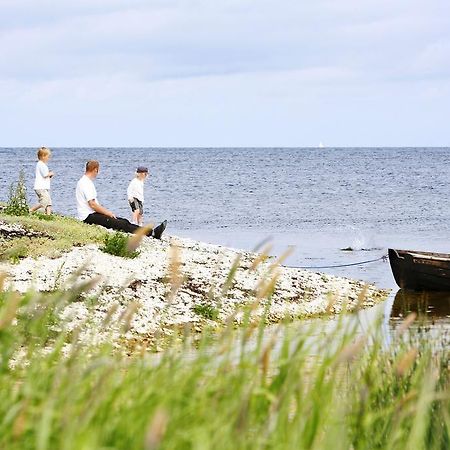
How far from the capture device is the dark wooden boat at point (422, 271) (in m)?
22.0

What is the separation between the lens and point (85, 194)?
22000mm

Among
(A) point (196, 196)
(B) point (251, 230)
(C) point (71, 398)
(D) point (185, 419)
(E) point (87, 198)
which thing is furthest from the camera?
(A) point (196, 196)

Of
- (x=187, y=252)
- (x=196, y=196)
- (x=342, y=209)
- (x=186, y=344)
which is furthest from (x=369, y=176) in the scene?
(x=186, y=344)

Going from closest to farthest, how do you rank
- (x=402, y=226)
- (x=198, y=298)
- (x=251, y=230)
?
(x=198, y=298)
(x=251, y=230)
(x=402, y=226)

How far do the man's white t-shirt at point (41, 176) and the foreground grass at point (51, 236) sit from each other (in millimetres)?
2282

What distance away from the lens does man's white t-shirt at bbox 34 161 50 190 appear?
24.5 meters

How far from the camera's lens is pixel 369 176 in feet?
353

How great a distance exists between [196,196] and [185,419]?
67585 mm

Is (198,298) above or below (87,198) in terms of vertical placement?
below

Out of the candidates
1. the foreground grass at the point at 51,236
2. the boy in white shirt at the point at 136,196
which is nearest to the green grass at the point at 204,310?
the foreground grass at the point at 51,236

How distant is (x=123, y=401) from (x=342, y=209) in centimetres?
5547

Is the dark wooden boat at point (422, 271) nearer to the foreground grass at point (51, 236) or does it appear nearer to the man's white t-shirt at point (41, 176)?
the foreground grass at point (51, 236)

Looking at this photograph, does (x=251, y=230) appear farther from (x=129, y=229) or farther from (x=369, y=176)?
(x=369, y=176)

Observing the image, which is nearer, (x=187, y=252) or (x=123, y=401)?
(x=123, y=401)
